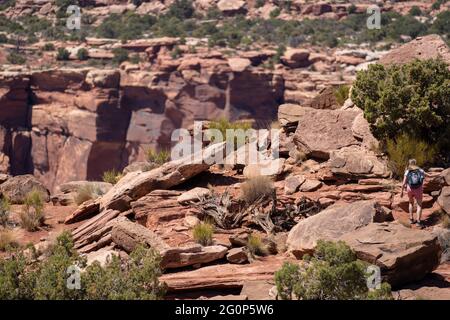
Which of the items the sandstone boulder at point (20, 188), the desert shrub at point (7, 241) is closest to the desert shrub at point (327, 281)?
the desert shrub at point (7, 241)

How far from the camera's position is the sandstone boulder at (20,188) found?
16594mm

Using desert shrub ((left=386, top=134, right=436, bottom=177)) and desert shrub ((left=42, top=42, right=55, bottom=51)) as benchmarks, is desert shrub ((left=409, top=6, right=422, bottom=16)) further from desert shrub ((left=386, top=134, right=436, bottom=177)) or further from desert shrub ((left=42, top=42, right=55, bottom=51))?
desert shrub ((left=386, top=134, right=436, bottom=177))

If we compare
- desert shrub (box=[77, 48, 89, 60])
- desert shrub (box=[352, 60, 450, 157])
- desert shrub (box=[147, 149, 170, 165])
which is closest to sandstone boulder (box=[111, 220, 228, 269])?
desert shrub (box=[352, 60, 450, 157])

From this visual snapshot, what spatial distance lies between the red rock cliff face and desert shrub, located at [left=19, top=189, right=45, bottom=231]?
113 feet

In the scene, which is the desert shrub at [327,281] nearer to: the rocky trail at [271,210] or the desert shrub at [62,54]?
the rocky trail at [271,210]

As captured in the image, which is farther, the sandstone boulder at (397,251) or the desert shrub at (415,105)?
the desert shrub at (415,105)

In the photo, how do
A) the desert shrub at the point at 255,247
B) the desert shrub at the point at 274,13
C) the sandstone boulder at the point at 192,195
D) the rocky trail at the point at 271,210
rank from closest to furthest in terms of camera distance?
the rocky trail at the point at 271,210, the desert shrub at the point at 255,247, the sandstone boulder at the point at 192,195, the desert shrub at the point at 274,13

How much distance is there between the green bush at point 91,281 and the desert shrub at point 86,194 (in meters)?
6.52

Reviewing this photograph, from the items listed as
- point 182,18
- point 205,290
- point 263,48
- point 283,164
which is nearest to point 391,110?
point 283,164

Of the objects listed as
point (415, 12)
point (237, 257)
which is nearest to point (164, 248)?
point (237, 257)

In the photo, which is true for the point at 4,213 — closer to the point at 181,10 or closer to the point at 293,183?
the point at 293,183

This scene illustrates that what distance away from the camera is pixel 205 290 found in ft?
31.7
